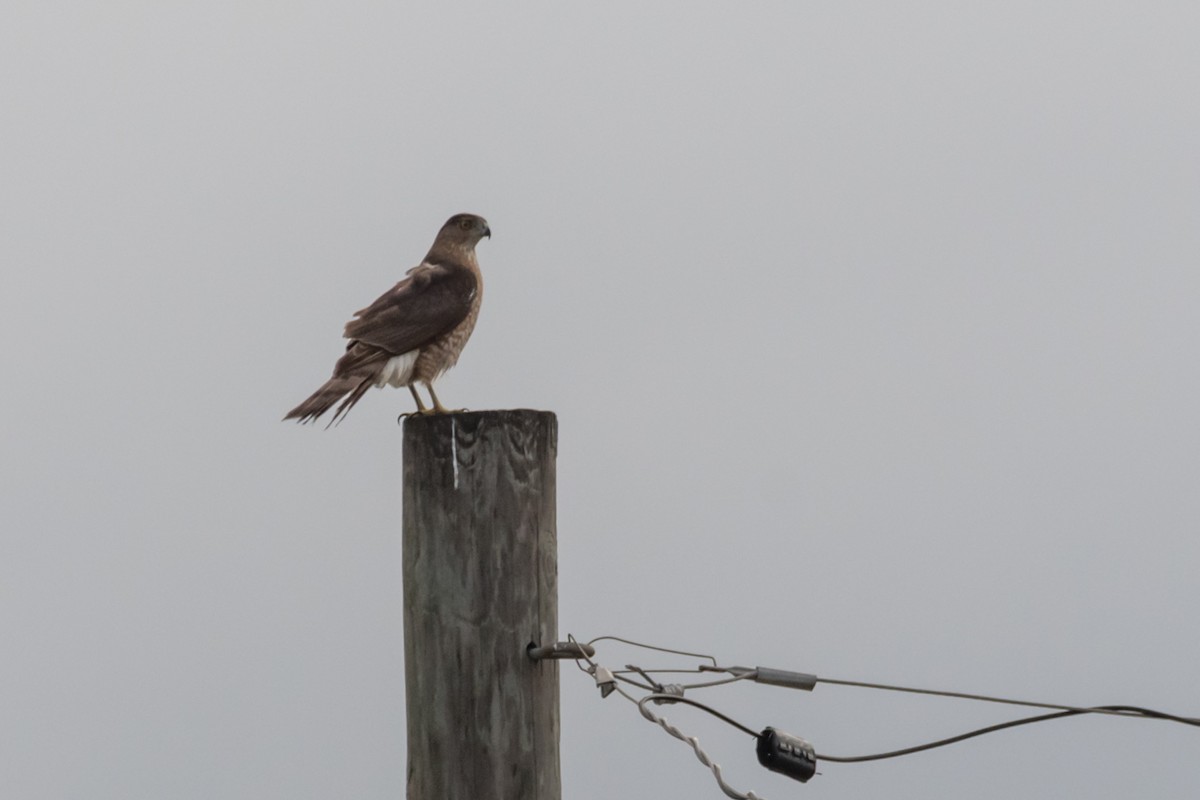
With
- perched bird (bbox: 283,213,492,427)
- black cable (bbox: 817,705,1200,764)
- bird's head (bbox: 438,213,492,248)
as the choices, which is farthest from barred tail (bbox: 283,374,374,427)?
black cable (bbox: 817,705,1200,764)

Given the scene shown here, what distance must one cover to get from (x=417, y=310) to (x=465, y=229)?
1.08 m

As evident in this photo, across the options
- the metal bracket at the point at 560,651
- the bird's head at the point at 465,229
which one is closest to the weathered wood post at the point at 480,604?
the metal bracket at the point at 560,651

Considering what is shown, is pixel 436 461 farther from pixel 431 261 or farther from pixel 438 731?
pixel 431 261

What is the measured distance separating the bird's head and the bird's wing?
42 cm

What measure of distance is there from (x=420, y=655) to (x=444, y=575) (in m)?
0.22

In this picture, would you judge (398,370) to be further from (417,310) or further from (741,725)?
(741,725)

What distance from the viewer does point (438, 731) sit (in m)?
3.17

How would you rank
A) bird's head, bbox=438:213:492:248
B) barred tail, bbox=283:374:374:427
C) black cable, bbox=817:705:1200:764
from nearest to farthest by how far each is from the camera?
1. black cable, bbox=817:705:1200:764
2. barred tail, bbox=283:374:374:427
3. bird's head, bbox=438:213:492:248

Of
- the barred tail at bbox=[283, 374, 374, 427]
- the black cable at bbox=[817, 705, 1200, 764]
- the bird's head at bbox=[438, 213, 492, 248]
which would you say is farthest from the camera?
the bird's head at bbox=[438, 213, 492, 248]

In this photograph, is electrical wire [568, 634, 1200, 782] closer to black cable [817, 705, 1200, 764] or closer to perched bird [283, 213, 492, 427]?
black cable [817, 705, 1200, 764]

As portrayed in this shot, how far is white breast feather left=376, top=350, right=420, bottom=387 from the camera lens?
5375mm

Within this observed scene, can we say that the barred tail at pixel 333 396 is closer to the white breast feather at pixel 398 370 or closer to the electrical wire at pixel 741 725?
the white breast feather at pixel 398 370

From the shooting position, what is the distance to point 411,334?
18.1 ft

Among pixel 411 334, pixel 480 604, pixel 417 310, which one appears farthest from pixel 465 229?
pixel 480 604
